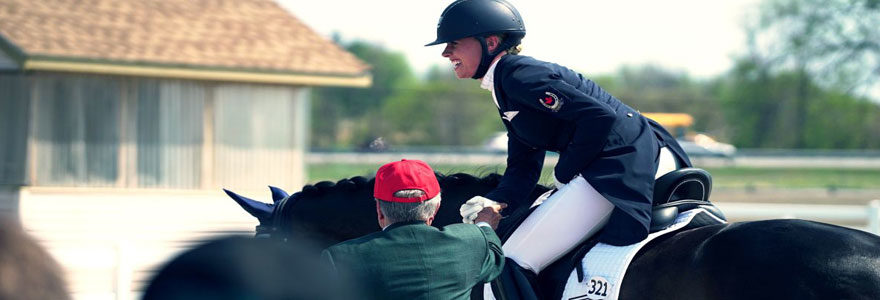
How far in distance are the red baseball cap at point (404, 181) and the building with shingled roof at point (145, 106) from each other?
11.0 m

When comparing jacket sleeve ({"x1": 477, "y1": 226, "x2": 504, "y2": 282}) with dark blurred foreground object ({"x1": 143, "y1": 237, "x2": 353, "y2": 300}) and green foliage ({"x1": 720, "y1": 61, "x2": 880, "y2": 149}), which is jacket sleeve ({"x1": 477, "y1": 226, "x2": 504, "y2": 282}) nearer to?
dark blurred foreground object ({"x1": 143, "y1": 237, "x2": 353, "y2": 300})

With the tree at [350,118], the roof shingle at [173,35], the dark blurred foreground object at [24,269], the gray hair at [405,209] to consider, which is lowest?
the tree at [350,118]

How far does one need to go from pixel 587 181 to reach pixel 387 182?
96 cm

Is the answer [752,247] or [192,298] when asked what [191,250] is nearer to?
[192,298]

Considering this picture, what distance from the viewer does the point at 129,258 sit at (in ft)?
22.6

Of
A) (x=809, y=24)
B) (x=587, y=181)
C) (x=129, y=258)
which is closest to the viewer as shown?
(x=587, y=181)

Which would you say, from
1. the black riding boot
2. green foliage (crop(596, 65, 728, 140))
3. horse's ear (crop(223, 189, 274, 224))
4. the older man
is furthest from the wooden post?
green foliage (crop(596, 65, 728, 140))

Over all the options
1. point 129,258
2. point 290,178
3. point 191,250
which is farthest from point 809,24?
point 191,250

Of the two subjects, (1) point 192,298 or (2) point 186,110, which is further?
(2) point 186,110

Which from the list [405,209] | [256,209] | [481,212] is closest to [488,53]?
[481,212]

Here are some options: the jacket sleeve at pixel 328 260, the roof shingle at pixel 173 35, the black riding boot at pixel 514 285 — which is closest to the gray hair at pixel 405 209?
the jacket sleeve at pixel 328 260

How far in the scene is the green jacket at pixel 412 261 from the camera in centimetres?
297

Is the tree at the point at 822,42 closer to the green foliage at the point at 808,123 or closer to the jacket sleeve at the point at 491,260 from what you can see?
the green foliage at the point at 808,123

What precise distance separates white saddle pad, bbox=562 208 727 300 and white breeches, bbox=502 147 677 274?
0.11 m
